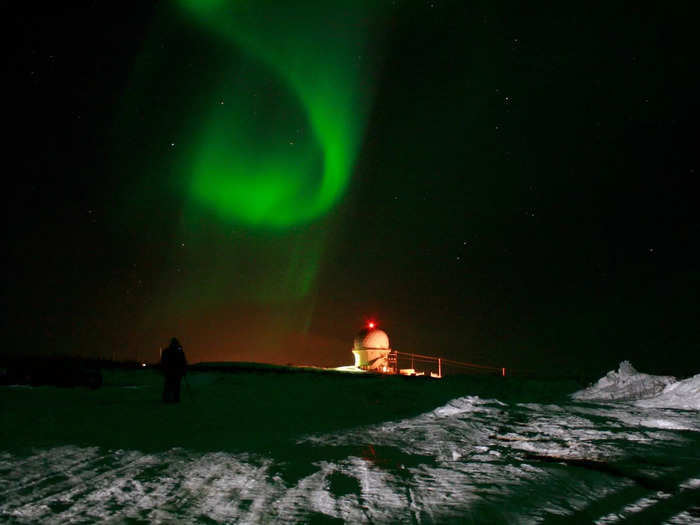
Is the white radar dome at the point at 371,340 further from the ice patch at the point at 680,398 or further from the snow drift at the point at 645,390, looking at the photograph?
the ice patch at the point at 680,398

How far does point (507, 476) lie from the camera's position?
203 inches

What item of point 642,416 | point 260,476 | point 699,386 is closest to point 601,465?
point 260,476

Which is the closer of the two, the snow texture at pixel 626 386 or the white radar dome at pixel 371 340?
the snow texture at pixel 626 386

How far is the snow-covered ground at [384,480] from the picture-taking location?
3.89 metres

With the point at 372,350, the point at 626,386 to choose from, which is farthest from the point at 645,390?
the point at 372,350

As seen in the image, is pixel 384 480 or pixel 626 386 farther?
pixel 626 386

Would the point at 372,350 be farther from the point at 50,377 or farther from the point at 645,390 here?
the point at 645,390

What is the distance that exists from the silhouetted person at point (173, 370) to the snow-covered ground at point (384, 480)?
5946 millimetres

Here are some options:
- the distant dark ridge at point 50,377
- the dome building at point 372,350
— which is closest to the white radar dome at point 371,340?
the dome building at point 372,350

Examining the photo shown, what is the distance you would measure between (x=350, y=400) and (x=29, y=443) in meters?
10.0

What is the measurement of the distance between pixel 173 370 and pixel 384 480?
928 centimetres

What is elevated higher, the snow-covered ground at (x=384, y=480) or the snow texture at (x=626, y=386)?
the snow texture at (x=626, y=386)

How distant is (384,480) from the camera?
4.99m

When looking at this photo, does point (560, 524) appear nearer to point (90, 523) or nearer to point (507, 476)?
point (507, 476)
